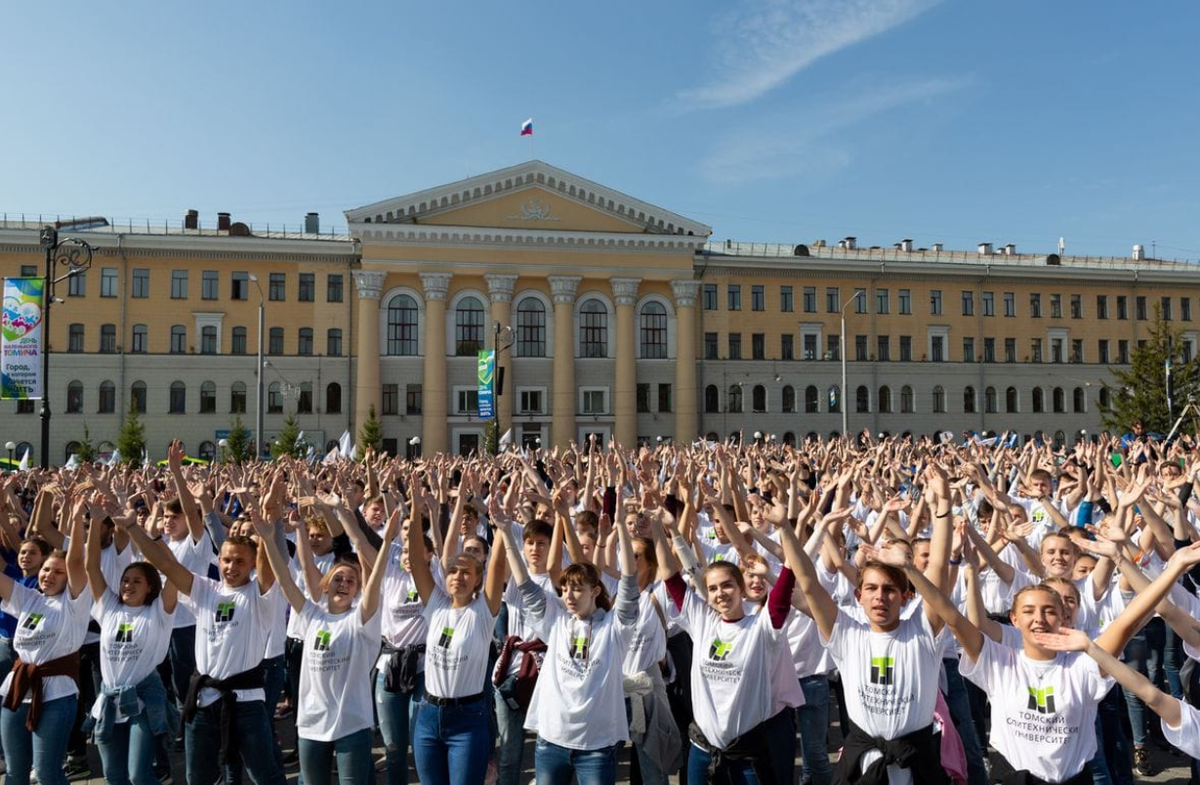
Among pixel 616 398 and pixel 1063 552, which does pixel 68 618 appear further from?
pixel 616 398

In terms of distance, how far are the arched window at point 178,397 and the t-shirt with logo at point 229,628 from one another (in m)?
46.0

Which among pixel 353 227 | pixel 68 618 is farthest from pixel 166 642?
pixel 353 227

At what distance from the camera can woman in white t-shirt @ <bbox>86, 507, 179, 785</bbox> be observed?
581 centimetres

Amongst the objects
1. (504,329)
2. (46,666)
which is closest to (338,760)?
(46,666)

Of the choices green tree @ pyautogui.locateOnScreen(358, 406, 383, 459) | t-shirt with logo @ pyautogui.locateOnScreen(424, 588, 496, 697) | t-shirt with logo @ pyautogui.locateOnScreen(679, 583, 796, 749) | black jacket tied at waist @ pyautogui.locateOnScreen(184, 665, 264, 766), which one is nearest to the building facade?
green tree @ pyautogui.locateOnScreen(358, 406, 383, 459)

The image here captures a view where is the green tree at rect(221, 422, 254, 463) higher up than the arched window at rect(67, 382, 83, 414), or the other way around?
the arched window at rect(67, 382, 83, 414)

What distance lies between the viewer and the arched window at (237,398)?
159ft

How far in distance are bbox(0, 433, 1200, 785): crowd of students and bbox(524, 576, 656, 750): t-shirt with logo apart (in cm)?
1

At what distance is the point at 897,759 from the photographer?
4.51 m

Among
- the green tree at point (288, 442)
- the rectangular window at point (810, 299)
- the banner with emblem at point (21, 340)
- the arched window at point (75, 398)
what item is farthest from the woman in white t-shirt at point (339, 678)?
the rectangular window at point (810, 299)

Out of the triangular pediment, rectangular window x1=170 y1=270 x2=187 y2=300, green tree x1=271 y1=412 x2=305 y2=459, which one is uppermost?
the triangular pediment

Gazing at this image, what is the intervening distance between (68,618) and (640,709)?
152 inches

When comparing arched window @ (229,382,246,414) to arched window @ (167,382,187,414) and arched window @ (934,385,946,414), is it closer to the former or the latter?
arched window @ (167,382,187,414)

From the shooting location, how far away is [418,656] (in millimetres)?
6133
